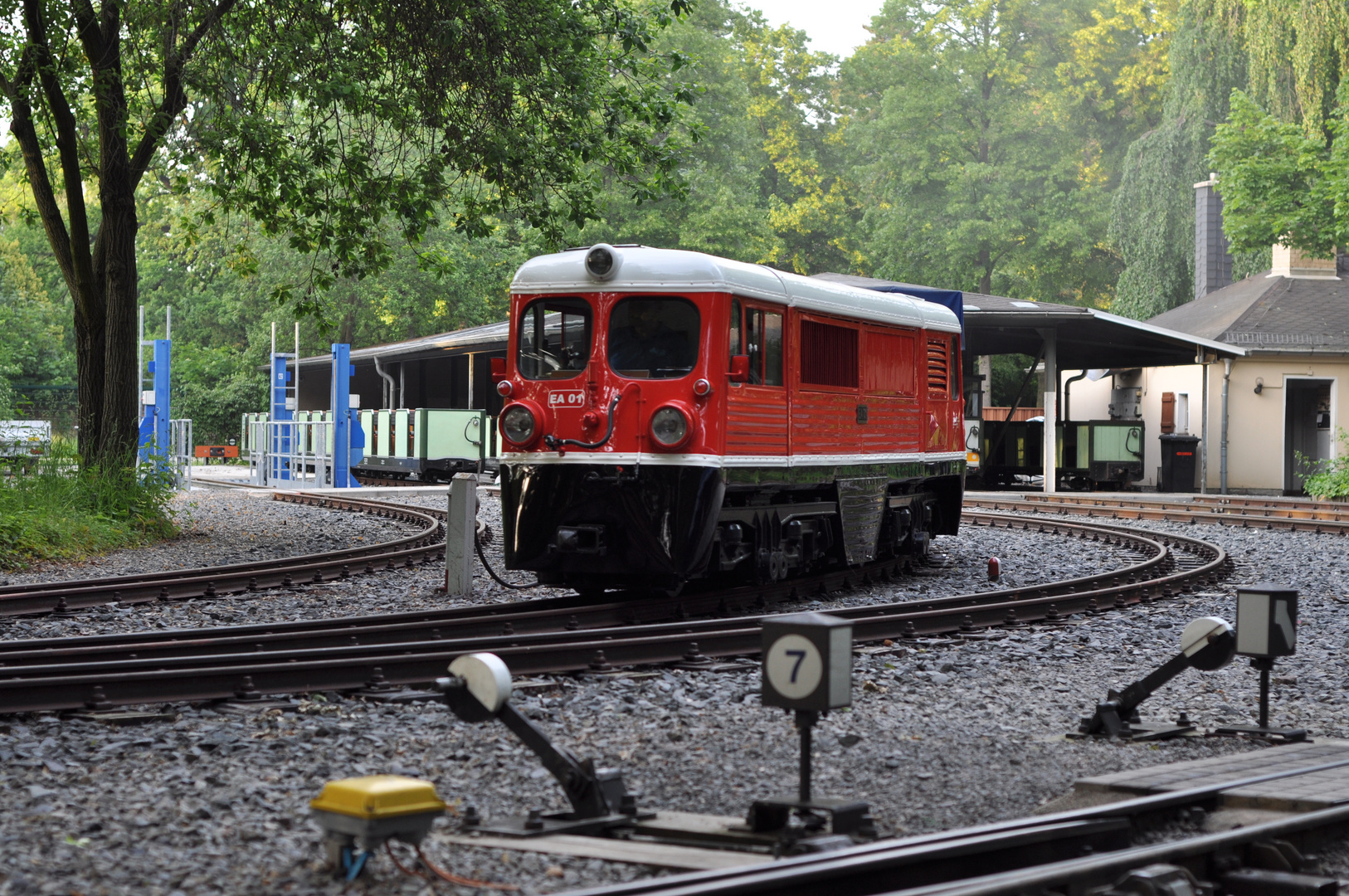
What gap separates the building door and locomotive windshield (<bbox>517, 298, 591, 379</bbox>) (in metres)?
26.8

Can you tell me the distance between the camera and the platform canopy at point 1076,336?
99.7 ft

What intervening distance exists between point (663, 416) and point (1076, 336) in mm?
24485

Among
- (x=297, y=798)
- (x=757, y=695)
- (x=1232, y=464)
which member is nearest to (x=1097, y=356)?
(x=1232, y=464)

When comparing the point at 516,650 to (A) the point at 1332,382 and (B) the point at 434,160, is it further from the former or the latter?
(A) the point at 1332,382

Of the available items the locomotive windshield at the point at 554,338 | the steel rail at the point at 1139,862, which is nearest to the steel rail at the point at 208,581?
the locomotive windshield at the point at 554,338

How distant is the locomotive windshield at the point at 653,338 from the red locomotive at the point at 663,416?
0.04ft

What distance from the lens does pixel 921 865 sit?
4359 millimetres

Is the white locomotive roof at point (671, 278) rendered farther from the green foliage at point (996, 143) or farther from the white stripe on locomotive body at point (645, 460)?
the green foliage at point (996, 143)

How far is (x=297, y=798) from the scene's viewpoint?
5434 mm

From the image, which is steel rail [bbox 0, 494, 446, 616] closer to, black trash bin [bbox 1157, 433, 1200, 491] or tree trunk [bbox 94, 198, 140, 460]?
tree trunk [bbox 94, 198, 140, 460]

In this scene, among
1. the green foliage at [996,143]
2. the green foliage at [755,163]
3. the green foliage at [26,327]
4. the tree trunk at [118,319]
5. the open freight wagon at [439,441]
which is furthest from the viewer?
the green foliage at [26,327]

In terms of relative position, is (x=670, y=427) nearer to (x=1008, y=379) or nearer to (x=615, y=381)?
(x=615, y=381)

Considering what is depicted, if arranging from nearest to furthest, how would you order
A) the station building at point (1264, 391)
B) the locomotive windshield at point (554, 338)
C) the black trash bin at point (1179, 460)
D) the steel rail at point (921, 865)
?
the steel rail at point (921, 865)
the locomotive windshield at point (554, 338)
the black trash bin at point (1179, 460)
the station building at point (1264, 391)

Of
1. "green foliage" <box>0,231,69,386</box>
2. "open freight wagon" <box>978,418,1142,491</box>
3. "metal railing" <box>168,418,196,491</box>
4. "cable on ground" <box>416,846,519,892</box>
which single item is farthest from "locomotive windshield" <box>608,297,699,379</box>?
"green foliage" <box>0,231,69,386</box>
